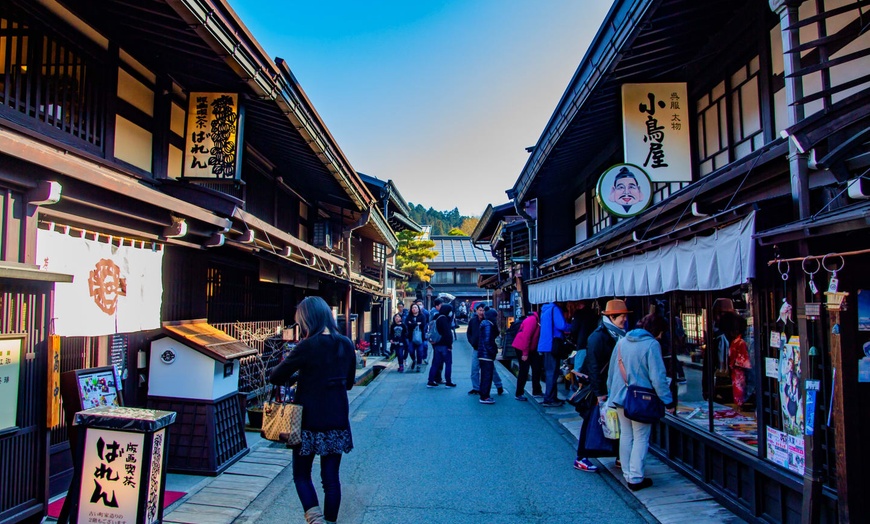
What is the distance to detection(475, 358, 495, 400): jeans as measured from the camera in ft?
36.2

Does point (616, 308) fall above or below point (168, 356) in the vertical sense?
above

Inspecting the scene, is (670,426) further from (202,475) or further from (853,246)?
(202,475)

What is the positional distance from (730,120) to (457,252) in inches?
2086

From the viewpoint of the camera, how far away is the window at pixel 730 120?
621cm

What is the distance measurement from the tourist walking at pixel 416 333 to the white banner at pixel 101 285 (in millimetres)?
10678

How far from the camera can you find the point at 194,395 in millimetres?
6316

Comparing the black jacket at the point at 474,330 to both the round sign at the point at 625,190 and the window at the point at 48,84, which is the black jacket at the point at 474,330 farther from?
the window at the point at 48,84

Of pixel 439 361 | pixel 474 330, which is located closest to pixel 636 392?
pixel 474 330

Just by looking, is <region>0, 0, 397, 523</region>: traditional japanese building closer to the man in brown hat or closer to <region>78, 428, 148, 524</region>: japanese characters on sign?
<region>78, 428, 148, 524</region>: japanese characters on sign

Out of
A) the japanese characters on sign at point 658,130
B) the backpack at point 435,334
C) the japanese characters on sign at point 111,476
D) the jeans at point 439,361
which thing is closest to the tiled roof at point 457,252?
the jeans at point 439,361

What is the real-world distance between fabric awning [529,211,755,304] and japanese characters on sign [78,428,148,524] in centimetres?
512

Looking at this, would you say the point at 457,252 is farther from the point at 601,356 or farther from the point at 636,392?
the point at 636,392

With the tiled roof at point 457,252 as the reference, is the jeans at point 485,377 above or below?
below

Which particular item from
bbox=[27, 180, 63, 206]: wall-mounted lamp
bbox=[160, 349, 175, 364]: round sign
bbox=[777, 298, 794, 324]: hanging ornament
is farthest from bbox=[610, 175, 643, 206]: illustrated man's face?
bbox=[27, 180, 63, 206]: wall-mounted lamp
